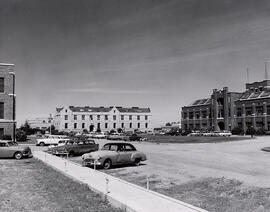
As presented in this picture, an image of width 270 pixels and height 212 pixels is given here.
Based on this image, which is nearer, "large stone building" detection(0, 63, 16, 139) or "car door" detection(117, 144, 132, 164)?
"car door" detection(117, 144, 132, 164)

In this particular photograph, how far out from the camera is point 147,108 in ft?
425

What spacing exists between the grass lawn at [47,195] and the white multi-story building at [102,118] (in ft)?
347

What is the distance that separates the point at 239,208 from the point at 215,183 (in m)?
3.95

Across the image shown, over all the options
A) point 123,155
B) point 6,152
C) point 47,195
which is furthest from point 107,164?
point 6,152

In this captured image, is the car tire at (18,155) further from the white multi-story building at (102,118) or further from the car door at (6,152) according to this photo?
the white multi-story building at (102,118)

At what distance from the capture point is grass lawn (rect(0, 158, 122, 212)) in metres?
9.88

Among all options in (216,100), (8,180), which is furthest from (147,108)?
(8,180)

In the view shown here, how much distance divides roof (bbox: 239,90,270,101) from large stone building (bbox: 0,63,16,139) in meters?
59.5

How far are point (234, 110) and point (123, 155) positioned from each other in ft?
253

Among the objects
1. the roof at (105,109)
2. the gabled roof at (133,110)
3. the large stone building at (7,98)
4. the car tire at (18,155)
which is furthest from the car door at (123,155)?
the gabled roof at (133,110)

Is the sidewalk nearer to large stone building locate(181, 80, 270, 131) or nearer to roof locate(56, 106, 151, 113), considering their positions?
large stone building locate(181, 80, 270, 131)

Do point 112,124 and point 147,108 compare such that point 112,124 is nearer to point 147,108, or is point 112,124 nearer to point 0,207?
point 147,108

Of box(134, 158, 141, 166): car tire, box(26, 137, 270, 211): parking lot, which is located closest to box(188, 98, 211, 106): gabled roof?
box(134, 158, 141, 166): car tire

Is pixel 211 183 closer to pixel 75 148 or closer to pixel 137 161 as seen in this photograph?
pixel 137 161
